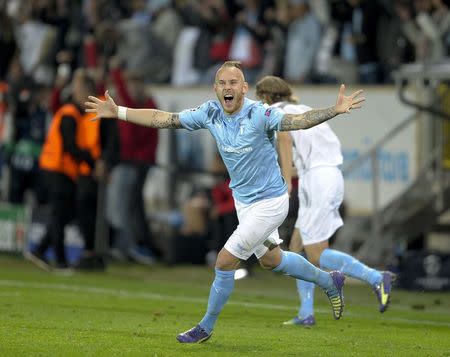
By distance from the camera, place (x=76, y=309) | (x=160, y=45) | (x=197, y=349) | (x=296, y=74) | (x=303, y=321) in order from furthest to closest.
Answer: (x=160, y=45)
(x=296, y=74)
(x=76, y=309)
(x=303, y=321)
(x=197, y=349)

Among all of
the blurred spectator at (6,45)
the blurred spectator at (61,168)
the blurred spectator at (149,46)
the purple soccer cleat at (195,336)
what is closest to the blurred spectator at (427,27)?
the blurred spectator at (149,46)

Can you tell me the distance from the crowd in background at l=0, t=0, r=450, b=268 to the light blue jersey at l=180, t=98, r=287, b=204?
25.0 ft

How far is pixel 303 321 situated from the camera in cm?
1271

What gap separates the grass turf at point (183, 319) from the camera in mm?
10602

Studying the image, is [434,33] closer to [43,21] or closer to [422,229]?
[422,229]

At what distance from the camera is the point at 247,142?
10.9m

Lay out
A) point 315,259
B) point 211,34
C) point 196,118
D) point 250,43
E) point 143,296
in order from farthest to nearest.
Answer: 1. point 211,34
2. point 250,43
3. point 143,296
4. point 315,259
5. point 196,118

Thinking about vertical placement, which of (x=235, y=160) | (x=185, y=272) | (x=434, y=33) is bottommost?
(x=185, y=272)

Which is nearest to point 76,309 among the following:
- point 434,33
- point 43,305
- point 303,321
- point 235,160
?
point 43,305

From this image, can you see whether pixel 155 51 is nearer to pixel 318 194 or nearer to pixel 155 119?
pixel 318 194

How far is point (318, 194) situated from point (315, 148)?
1.40ft

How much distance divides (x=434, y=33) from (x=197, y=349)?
9285 millimetres

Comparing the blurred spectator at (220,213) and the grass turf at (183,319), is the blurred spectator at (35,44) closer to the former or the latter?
the blurred spectator at (220,213)

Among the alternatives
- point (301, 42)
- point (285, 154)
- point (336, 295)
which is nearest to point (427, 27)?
point (301, 42)
